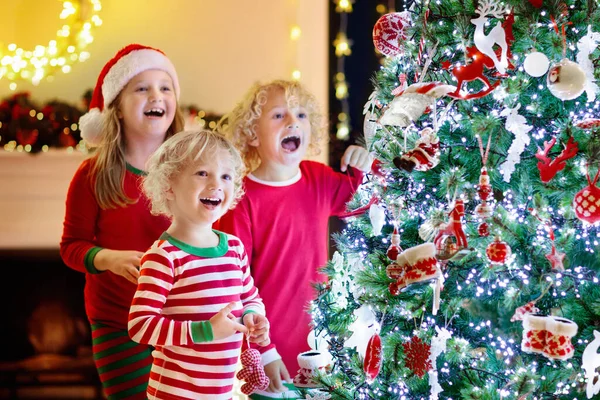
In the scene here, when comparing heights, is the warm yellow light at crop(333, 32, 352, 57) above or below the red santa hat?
above

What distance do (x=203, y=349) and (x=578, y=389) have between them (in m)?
0.80

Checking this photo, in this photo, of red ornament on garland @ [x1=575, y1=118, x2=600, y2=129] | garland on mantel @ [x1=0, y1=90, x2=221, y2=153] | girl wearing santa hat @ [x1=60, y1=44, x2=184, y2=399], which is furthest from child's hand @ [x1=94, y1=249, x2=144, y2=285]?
garland on mantel @ [x1=0, y1=90, x2=221, y2=153]

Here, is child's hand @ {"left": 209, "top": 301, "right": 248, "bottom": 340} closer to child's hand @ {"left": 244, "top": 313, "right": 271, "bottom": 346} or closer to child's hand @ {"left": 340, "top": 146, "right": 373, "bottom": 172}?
child's hand @ {"left": 244, "top": 313, "right": 271, "bottom": 346}

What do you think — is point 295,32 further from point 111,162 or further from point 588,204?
point 588,204

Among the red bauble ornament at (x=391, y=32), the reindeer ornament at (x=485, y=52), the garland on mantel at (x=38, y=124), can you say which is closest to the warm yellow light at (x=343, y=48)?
the garland on mantel at (x=38, y=124)

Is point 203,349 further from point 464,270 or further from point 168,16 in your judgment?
point 168,16

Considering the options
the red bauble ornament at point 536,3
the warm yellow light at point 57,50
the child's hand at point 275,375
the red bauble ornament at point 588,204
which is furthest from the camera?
the warm yellow light at point 57,50

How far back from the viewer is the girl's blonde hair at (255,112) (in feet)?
6.84

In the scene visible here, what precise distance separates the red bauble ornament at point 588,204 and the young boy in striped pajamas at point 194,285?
678 millimetres

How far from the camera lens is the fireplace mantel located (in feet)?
10.7

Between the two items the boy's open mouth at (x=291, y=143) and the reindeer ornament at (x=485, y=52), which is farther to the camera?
the boy's open mouth at (x=291, y=143)

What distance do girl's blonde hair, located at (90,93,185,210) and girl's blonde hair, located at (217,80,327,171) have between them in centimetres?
18

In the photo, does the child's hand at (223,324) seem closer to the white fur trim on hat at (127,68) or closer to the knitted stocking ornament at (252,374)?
the knitted stocking ornament at (252,374)

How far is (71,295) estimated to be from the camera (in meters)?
3.33
